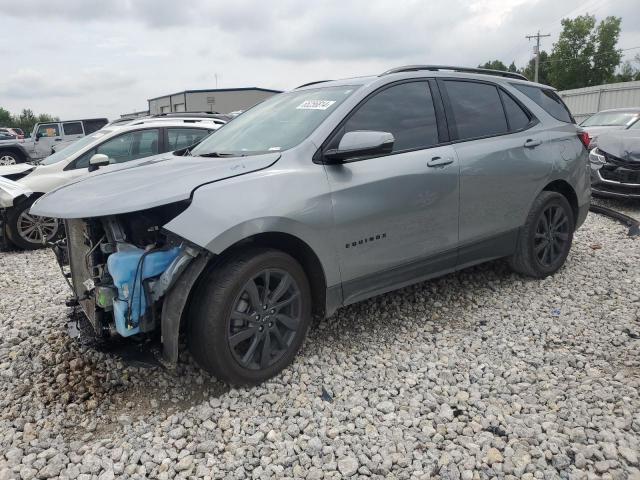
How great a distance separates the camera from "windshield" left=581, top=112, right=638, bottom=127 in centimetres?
1011

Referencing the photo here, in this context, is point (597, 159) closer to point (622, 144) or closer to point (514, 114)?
point (622, 144)

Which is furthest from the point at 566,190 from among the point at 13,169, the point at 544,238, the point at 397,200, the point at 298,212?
the point at 13,169

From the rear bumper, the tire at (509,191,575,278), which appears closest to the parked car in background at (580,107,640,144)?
the rear bumper

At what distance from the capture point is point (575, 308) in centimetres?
Answer: 417

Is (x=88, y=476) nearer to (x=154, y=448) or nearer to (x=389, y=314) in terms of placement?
(x=154, y=448)

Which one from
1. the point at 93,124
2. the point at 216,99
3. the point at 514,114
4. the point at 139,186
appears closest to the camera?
the point at 139,186

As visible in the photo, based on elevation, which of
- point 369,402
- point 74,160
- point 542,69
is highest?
point 542,69

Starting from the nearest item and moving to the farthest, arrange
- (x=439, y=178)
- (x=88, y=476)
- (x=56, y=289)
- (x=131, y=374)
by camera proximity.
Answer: (x=88, y=476) < (x=131, y=374) < (x=439, y=178) < (x=56, y=289)

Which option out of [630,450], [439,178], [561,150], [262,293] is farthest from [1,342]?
[561,150]

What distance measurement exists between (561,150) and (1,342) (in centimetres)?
479

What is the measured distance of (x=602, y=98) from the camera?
25188 mm

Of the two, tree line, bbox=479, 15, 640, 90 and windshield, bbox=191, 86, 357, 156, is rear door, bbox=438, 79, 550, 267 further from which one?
tree line, bbox=479, 15, 640, 90

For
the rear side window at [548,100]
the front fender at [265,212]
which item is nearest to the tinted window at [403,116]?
the front fender at [265,212]

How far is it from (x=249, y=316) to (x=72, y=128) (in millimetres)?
20120
